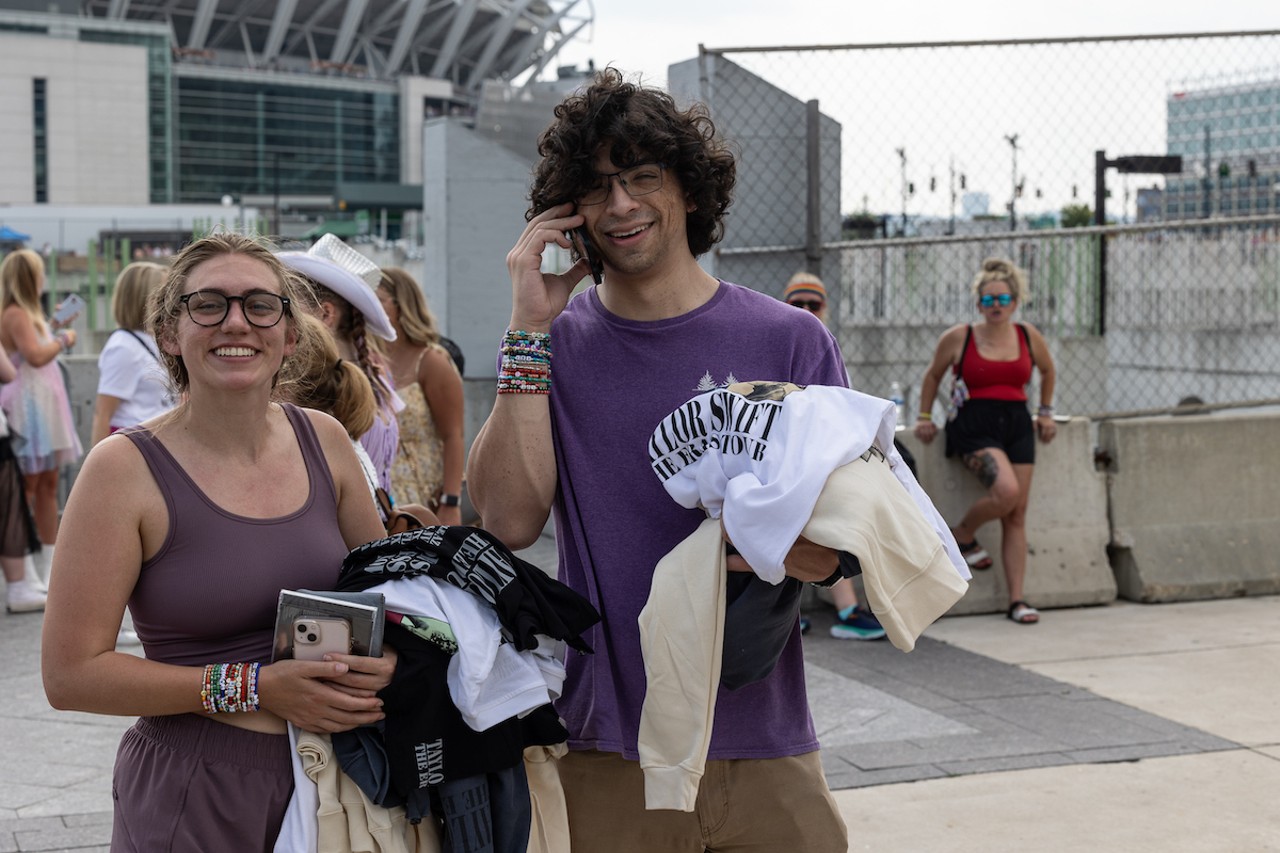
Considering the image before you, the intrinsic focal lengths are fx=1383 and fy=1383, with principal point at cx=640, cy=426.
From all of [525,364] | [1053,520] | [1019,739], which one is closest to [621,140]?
[525,364]

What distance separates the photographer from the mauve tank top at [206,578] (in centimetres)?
241

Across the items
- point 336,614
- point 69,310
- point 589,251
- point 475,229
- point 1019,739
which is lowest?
point 1019,739

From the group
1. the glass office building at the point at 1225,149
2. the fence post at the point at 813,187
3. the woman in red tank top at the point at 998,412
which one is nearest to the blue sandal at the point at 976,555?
the woman in red tank top at the point at 998,412

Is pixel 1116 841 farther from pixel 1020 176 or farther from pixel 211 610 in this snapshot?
pixel 1020 176

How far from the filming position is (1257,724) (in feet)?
19.4

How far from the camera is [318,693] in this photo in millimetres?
2373

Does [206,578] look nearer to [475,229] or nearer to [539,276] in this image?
[539,276]

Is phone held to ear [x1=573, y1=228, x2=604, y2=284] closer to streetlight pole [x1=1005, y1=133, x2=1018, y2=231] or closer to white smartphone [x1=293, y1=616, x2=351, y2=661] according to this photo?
white smartphone [x1=293, y1=616, x2=351, y2=661]

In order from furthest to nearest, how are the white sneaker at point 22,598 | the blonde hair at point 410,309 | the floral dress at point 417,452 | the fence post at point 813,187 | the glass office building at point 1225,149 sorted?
the glass office building at point 1225,149, the fence post at point 813,187, the white sneaker at point 22,598, the blonde hair at point 410,309, the floral dress at point 417,452

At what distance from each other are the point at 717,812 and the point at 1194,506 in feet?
22.4

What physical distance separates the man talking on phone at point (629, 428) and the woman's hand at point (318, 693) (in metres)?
0.51

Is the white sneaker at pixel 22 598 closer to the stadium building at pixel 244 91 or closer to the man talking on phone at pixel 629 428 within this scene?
the man talking on phone at pixel 629 428

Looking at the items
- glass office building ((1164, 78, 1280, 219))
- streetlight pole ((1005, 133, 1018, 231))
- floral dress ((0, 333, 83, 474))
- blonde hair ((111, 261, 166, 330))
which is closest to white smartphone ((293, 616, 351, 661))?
blonde hair ((111, 261, 166, 330))

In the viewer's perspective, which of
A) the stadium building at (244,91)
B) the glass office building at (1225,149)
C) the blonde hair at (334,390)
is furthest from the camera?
the stadium building at (244,91)
